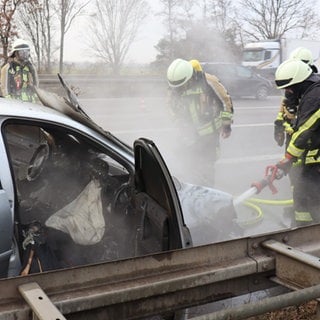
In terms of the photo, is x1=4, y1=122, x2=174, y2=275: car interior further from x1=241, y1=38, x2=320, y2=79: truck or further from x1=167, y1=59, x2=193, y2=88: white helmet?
x1=241, y1=38, x2=320, y2=79: truck

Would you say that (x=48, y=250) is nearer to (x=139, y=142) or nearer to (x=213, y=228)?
(x=139, y=142)

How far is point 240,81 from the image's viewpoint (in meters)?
18.6

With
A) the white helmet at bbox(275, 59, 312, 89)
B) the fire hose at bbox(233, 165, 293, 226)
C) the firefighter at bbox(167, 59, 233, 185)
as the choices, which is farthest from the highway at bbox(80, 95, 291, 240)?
the white helmet at bbox(275, 59, 312, 89)

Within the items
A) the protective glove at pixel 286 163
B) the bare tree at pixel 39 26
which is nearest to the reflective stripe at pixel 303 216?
the protective glove at pixel 286 163

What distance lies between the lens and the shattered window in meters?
2.67

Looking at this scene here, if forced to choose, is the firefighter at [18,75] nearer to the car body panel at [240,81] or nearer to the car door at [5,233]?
the car door at [5,233]

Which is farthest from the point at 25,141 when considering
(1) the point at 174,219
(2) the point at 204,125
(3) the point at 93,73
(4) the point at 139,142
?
(3) the point at 93,73

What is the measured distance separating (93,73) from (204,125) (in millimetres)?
15442

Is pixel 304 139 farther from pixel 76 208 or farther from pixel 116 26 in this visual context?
pixel 116 26

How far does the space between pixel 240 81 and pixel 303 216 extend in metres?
14.9

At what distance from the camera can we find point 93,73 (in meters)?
19.8

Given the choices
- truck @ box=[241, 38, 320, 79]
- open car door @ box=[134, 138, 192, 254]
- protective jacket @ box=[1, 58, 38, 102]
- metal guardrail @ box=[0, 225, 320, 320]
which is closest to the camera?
metal guardrail @ box=[0, 225, 320, 320]

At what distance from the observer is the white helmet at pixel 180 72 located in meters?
4.68

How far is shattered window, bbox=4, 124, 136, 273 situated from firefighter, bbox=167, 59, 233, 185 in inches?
77.4
